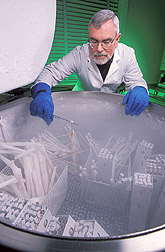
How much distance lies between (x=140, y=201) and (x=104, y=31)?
0.94m

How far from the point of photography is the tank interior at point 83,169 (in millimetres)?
513

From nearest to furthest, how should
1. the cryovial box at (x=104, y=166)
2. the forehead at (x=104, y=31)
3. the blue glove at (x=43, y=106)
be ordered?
1. the cryovial box at (x=104, y=166)
2. the blue glove at (x=43, y=106)
3. the forehead at (x=104, y=31)

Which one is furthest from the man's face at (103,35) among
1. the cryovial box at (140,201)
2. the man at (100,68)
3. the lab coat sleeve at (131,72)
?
the cryovial box at (140,201)

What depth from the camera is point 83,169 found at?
741mm

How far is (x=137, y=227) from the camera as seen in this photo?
0.67 meters

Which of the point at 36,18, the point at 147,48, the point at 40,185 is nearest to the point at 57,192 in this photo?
the point at 40,185

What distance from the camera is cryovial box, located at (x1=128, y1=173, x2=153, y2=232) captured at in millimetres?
611

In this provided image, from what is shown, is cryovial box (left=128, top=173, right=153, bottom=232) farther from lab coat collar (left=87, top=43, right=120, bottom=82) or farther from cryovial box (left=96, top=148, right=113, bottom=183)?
lab coat collar (left=87, top=43, right=120, bottom=82)

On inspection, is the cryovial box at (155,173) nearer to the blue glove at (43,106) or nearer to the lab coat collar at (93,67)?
the blue glove at (43,106)

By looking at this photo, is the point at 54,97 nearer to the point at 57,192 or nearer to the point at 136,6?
the point at 57,192

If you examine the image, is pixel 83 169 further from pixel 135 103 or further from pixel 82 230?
pixel 135 103

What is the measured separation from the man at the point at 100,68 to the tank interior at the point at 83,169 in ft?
Result: 0.26

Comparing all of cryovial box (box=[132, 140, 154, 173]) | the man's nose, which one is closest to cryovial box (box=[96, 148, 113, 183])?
cryovial box (box=[132, 140, 154, 173])

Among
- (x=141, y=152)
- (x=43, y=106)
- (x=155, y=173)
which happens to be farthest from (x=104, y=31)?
(x=155, y=173)
